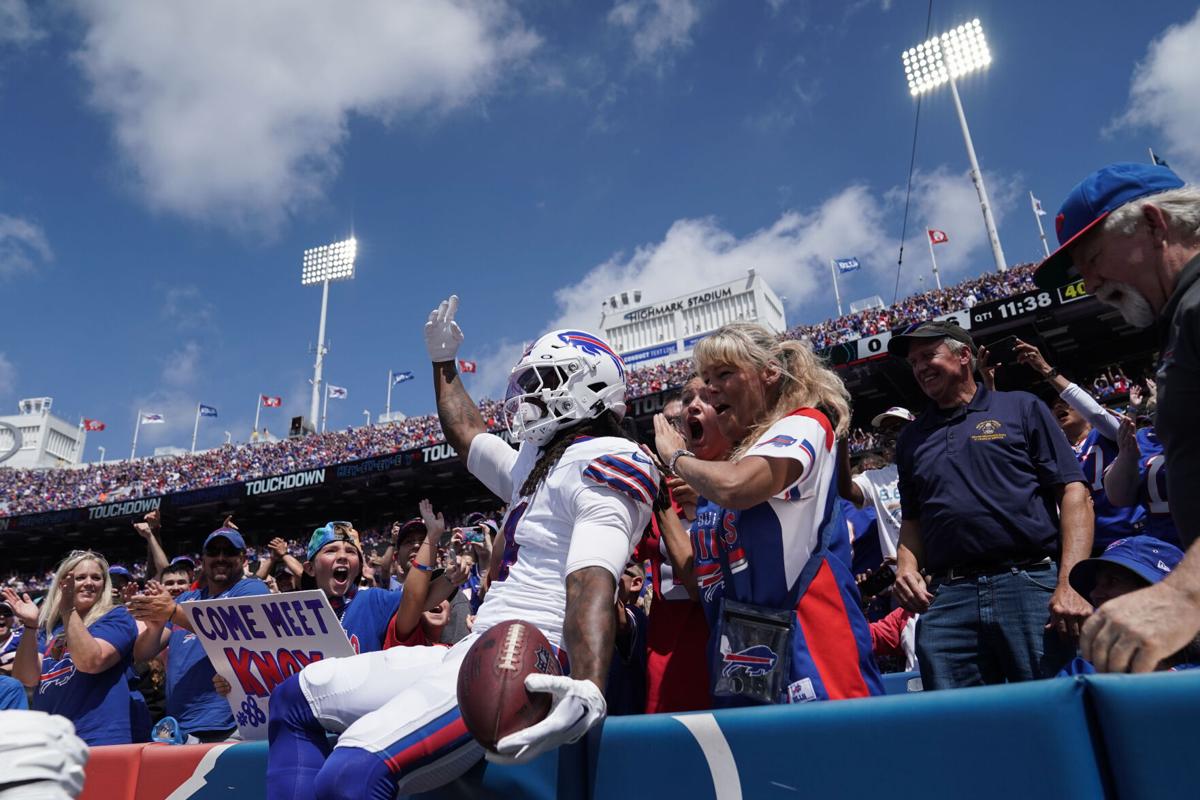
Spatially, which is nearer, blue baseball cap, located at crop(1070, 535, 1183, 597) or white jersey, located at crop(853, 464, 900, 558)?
blue baseball cap, located at crop(1070, 535, 1183, 597)

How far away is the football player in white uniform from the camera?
161 centimetres

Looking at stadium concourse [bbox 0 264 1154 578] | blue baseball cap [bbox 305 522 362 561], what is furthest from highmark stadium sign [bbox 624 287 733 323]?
blue baseball cap [bbox 305 522 362 561]

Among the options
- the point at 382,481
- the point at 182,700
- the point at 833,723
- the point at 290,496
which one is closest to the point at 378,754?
the point at 833,723

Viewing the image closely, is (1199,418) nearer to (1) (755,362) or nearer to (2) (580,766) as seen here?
(1) (755,362)

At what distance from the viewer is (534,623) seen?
1901 mm

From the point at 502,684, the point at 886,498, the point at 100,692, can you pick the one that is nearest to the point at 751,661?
the point at 502,684

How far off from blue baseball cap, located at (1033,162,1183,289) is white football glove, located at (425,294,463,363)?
2.43m

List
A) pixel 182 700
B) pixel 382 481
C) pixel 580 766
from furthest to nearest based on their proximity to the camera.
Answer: pixel 382 481
pixel 182 700
pixel 580 766

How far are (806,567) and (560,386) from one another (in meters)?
0.97

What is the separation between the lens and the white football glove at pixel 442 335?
342 cm

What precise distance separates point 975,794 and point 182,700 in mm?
4421

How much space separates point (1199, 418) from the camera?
1550mm

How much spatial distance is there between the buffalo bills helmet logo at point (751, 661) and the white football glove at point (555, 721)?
618 mm

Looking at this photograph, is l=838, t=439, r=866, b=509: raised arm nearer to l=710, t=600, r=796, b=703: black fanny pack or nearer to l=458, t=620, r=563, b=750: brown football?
l=710, t=600, r=796, b=703: black fanny pack
